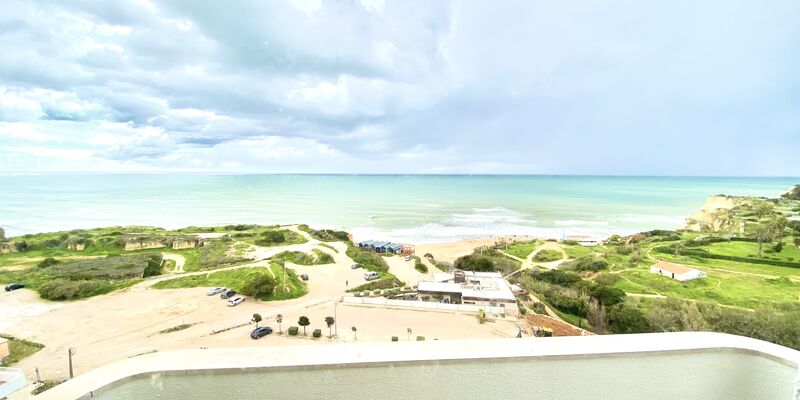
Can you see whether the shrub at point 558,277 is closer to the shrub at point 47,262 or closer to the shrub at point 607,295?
the shrub at point 607,295

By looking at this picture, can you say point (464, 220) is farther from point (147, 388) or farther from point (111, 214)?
point (111, 214)

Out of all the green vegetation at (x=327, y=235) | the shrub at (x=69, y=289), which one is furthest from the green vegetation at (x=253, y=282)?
Result: the green vegetation at (x=327, y=235)

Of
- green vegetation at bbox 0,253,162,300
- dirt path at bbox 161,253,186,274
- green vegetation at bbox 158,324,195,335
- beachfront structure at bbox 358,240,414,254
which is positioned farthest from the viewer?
beachfront structure at bbox 358,240,414,254

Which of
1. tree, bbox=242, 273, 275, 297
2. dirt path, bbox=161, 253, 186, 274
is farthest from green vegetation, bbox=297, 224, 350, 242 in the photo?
tree, bbox=242, 273, 275, 297

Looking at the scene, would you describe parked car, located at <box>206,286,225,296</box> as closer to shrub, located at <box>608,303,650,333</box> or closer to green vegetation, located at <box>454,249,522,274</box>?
green vegetation, located at <box>454,249,522,274</box>

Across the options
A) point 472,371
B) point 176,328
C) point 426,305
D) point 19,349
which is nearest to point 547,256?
point 426,305

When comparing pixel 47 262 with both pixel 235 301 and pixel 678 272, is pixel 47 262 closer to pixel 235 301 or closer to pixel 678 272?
pixel 235 301
